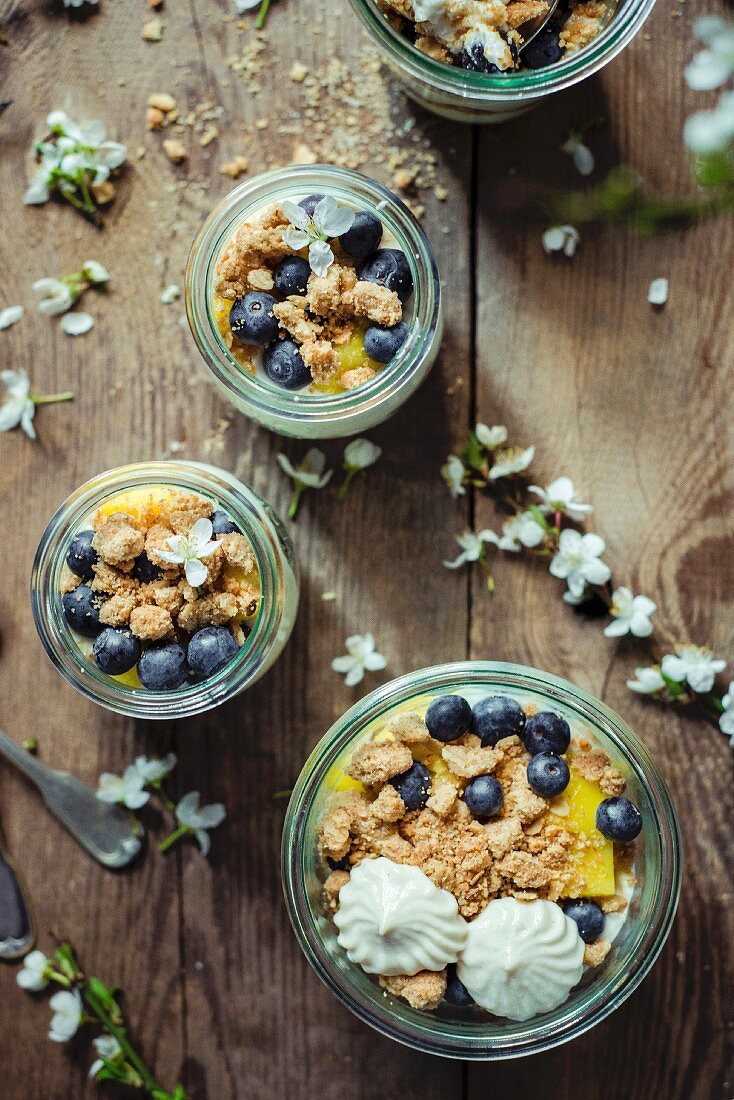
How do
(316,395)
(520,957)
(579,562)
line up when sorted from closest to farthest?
1. (520,957)
2. (316,395)
3. (579,562)

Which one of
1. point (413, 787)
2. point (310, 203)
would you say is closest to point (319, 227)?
point (310, 203)

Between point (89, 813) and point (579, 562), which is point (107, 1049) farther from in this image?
point (579, 562)

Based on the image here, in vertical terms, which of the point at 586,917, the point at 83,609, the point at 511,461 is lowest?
the point at 586,917

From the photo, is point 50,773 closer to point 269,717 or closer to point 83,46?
point 269,717

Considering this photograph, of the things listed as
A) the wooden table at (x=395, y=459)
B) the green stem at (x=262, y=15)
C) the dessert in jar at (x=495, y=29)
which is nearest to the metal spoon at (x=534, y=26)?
the dessert in jar at (x=495, y=29)

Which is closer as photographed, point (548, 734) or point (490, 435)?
point (548, 734)

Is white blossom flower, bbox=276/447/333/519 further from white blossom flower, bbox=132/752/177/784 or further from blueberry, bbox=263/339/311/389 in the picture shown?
white blossom flower, bbox=132/752/177/784

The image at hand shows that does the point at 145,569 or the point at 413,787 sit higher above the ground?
the point at 145,569

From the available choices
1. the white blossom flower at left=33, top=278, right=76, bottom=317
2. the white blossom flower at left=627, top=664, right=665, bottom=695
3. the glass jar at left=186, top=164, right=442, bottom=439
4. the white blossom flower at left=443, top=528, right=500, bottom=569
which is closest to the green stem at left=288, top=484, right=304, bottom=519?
the glass jar at left=186, top=164, right=442, bottom=439

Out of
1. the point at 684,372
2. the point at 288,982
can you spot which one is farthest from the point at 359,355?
the point at 288,982
